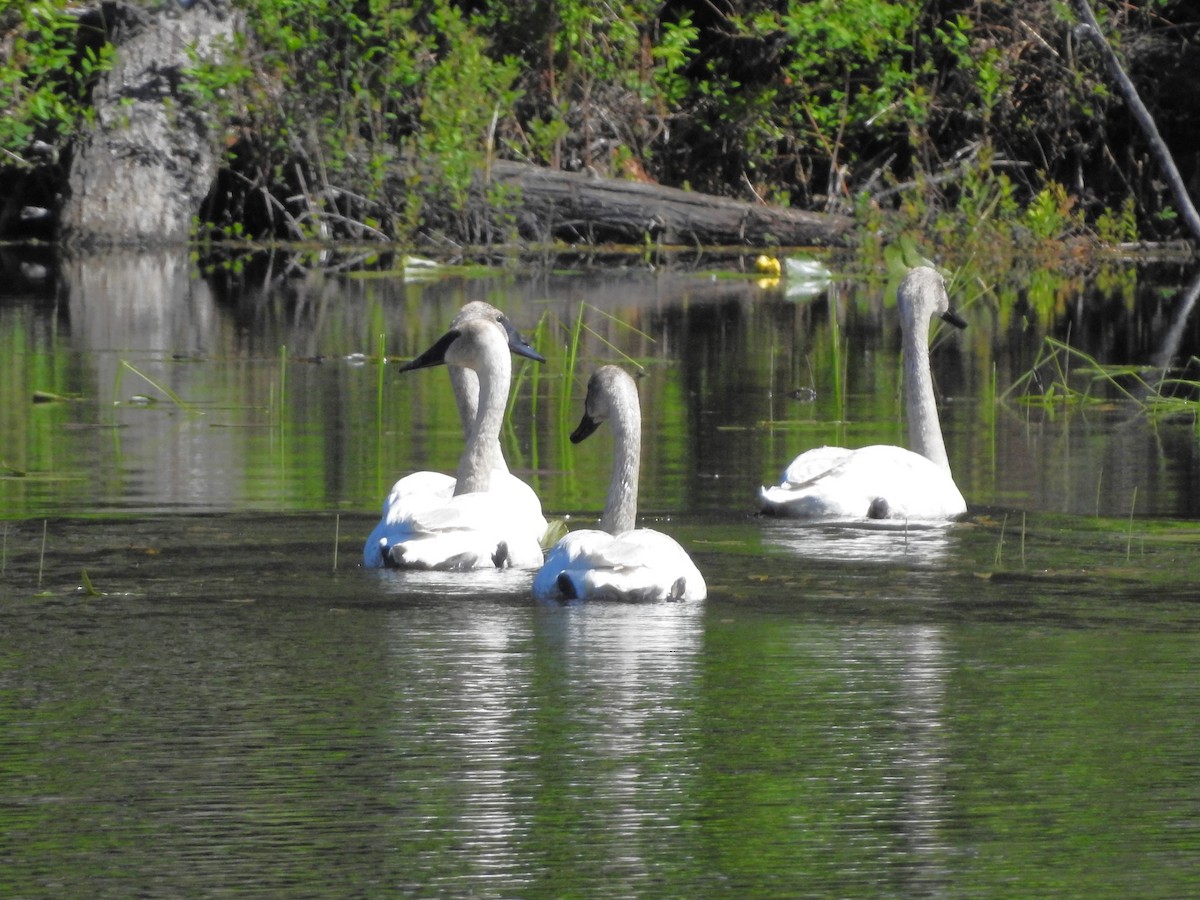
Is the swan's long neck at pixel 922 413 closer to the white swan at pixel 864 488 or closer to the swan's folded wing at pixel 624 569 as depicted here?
the white swan at pixel 864 488

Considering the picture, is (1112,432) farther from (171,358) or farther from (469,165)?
(469,165)

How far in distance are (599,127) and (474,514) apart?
2180cm

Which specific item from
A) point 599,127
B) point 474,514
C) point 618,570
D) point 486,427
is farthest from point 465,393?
point 599,127

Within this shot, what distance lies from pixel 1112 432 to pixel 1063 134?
1799 centimetres

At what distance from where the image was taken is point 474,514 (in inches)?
316

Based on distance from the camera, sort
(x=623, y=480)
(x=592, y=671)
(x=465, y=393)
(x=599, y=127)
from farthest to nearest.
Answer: (x=599, y=127)
(x=465, y=393)
(x=623, y=480)
(x=592, y=671)

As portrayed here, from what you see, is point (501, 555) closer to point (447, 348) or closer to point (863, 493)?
point (447, 348)

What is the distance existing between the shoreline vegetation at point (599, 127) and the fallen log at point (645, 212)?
4 cm

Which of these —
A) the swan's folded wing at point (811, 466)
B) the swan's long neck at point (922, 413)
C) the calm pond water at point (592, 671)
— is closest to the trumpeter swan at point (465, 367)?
the calm pond water at point (592, 671)

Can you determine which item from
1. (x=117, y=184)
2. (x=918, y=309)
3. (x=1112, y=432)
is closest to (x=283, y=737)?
(x=918, y=309)

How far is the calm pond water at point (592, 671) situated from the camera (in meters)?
4.59

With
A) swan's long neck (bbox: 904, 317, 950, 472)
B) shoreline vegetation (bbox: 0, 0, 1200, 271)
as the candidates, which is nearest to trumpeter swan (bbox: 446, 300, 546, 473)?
swan's long neck (bbox: 904, 317, 950, 472)

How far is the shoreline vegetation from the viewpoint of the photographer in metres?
26.8

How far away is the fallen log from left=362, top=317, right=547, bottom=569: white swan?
61.4 feet
